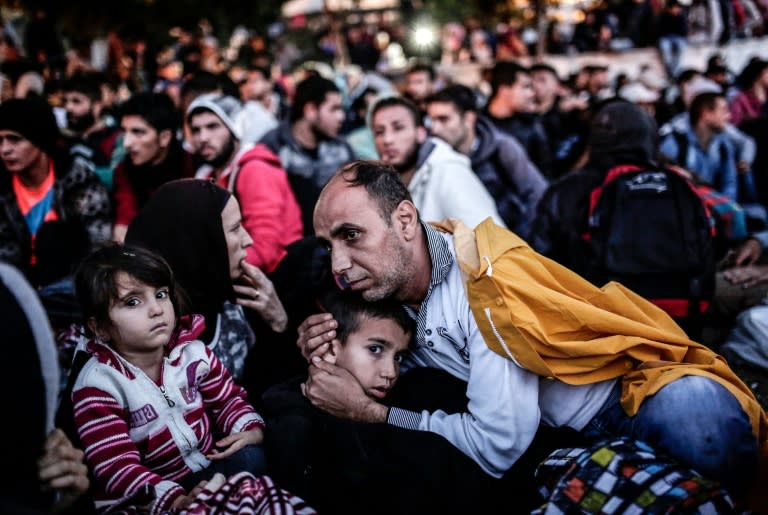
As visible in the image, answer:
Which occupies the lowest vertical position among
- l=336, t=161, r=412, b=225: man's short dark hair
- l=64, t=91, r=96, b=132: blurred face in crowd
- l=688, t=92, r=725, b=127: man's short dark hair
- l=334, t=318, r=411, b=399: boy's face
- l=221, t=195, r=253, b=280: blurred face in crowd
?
l=334, t=318, r=411, b=399: boy's face

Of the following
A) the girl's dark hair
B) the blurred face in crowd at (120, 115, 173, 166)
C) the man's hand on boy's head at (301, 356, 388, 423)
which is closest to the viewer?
the girl's dark hair

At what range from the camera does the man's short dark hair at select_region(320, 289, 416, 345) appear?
2811 millimetres

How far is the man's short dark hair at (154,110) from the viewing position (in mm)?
4891

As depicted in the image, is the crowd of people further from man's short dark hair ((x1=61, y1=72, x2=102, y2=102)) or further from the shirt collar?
man's short dark hair ((x1=61, y1=72, x2=102, y2=102))

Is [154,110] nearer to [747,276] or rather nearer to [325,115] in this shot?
[325,115]

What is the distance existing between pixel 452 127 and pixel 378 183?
336cm

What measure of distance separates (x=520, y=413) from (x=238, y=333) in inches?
59.6

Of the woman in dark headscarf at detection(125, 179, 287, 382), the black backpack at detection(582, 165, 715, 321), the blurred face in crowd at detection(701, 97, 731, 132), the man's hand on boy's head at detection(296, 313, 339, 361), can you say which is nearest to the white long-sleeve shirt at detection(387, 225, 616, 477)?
the man's hand on boy's head at detection(296, 313, 339, 361)

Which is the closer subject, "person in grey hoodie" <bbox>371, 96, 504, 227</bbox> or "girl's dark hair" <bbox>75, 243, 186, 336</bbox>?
"girl's dark hair" <bbox>75, 243, 186, 336</bbox>

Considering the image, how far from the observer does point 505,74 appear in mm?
7277

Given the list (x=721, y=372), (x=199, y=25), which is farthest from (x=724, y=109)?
Answer: (x=199, y=25)

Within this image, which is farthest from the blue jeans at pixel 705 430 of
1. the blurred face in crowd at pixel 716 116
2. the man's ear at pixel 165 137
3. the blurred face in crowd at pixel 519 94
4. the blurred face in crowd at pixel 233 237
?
the blurred face in crowd at pixel 716 116

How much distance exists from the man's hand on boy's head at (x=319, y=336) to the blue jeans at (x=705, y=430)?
1.34m

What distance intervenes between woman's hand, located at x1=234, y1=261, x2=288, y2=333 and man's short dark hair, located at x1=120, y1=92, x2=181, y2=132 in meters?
2.33
